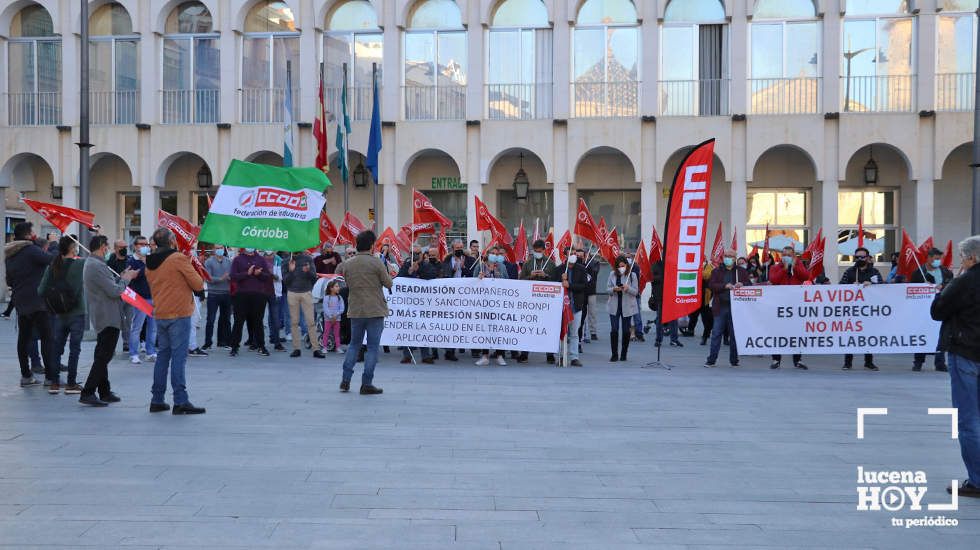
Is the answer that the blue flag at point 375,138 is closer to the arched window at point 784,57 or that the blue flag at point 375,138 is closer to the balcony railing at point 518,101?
the balcony railing at point 518,101

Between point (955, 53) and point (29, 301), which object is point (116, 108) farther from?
point (955, 53)

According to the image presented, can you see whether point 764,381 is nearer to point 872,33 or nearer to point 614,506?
point 614,506

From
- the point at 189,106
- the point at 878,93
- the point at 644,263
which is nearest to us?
the point at 644,263

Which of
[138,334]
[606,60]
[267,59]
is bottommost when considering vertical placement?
[138,334]

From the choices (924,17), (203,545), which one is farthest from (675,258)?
(924,17)

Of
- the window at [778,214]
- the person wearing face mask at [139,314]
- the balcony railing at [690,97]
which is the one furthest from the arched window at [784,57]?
the person wearing face mask at [139,314]

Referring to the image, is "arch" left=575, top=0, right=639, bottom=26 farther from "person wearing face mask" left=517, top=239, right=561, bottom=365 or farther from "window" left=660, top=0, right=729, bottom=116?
"person wearing face mask" left=517, top=239, right=561, bottom=365

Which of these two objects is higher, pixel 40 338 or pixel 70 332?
pixel 70 332

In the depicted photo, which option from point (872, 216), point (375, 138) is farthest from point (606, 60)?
point (872, 216)

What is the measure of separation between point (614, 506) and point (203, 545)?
2664mm

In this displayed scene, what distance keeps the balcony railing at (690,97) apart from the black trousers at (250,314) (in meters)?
16.1

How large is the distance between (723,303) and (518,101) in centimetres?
1492

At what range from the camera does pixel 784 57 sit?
90.3 feet

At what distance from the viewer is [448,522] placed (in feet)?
19.0
